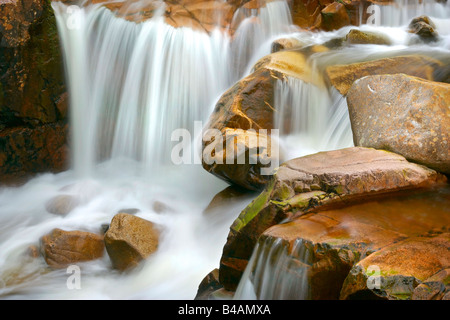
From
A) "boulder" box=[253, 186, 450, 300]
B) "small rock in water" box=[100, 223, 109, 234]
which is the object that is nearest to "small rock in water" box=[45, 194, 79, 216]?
"small rock in water" box=[100, 223, 109, 234]

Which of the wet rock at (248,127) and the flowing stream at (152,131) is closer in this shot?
the flowing stream at (152,131)

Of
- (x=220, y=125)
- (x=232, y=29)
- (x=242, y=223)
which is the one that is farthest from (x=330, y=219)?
(x=232, y=29)

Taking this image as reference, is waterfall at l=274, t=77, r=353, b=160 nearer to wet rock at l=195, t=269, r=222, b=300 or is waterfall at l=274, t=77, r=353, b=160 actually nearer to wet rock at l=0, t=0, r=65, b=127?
wet rock at l=195, t=269, r=222, b=300

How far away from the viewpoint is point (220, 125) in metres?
5.30

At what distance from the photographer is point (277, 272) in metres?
2.91

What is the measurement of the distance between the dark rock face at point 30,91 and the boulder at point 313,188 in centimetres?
464

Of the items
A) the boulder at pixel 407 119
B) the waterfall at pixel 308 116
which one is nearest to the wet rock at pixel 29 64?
the waterfall at pixel 308 116

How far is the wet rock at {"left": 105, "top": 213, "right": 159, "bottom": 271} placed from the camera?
4.64m

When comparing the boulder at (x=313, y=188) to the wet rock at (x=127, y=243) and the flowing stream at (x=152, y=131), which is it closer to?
the flowing stream at (x=152, y=131)

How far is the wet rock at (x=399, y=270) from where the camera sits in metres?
2.36

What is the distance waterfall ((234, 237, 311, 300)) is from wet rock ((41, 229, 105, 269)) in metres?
2.44

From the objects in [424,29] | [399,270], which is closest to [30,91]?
[399,270]

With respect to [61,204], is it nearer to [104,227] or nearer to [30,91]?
[104,227]

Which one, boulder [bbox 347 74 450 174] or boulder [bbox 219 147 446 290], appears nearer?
boulder [bbox 219 147 446 290]
